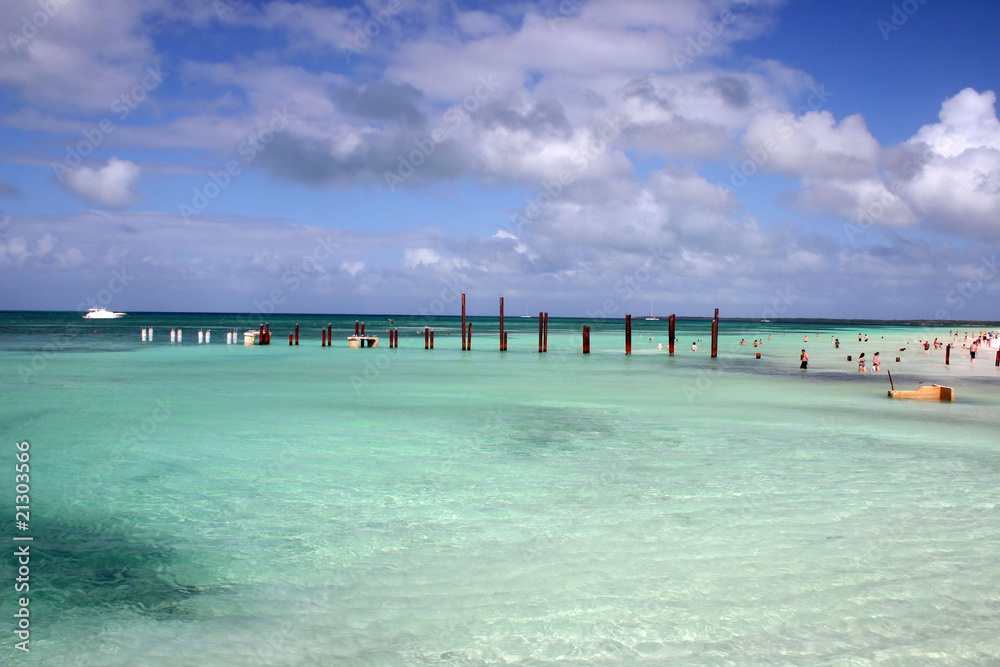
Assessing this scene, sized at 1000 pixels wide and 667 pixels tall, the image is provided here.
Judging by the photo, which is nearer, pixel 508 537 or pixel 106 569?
pixel 106 569

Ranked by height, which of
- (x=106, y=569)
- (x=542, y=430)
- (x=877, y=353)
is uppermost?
(x=877, y=353)

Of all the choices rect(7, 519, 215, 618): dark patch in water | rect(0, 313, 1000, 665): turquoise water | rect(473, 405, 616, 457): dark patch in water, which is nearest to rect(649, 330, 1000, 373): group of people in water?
rect(0, 313, 1000, 665): turquoise water

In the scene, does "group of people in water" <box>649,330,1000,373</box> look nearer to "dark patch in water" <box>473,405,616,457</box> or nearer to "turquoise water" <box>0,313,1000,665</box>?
"turquoise water" <box>0,313,1000,665</box>

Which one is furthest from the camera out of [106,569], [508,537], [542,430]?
[542,430]

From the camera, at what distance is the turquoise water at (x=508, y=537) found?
6.59 metres

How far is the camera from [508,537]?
946cm

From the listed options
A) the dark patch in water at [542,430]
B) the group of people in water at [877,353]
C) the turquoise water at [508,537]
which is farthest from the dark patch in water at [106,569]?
the group of people in water at [877,353]

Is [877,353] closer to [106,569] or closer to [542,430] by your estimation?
[542,430]

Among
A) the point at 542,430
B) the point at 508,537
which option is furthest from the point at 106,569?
the point at 542,430

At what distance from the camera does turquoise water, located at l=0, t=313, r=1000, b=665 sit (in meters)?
6.59

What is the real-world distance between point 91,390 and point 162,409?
23.7 ft

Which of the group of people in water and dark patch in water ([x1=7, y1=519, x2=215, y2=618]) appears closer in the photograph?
dark patch in water ([x1=7, y1=519, x2=215, y2=618])

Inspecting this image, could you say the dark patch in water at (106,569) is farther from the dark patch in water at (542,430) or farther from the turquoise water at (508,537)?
the dark patch in water at (542,430)

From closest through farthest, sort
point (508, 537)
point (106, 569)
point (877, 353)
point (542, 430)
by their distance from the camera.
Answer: point (106, 569), point (508, 537), point (542, 430), point (877, 353)
